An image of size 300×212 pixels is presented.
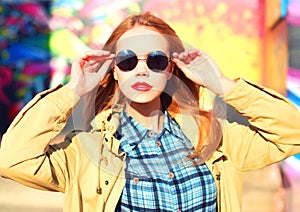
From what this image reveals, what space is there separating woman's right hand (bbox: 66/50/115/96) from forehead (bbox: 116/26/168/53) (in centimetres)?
6

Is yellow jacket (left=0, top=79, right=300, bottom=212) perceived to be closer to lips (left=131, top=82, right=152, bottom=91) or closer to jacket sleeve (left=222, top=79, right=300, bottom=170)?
jacket sleeve (left=222, top=79, right=300, bottom=170)

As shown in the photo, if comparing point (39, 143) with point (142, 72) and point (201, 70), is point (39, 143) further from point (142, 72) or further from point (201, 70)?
point (201, 70)

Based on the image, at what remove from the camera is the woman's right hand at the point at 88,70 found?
2.02 m

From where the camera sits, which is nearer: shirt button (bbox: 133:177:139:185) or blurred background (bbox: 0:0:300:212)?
shirt button (bbox: 133:177:139:185)

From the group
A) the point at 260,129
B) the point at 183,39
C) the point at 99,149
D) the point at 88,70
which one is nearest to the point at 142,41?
the point at 88,70

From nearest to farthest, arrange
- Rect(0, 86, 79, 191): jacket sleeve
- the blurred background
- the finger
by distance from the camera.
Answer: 1. Rect(0, 86, 79, 191): jacket sleeve
2. the finger
3. the blurred background

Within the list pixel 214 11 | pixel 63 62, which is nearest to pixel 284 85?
pixel 214 11

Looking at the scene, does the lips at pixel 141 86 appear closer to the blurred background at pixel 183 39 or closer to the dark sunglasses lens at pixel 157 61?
the dark sunglasses lens at pixel 157 61

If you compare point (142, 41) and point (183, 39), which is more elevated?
point (183, 39)

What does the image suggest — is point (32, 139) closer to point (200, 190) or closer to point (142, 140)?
point (142, 140)

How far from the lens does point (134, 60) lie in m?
1.99

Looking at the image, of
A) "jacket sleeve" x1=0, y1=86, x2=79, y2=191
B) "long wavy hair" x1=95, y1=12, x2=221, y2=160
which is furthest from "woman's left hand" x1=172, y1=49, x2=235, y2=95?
"jacket sleeve" x1=0, y1=86, x2=79, y2=191

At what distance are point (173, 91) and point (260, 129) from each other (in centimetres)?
33

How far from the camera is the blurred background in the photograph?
17.1 ft
